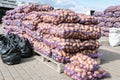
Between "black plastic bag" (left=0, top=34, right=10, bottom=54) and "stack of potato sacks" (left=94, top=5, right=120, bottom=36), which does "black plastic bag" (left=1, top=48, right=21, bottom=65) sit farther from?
"stack of potato sacks" (left=94, top=5, right=120, bottom=36)

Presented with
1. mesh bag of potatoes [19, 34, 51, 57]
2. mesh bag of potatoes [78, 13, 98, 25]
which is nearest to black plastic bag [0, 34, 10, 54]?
mesh bag of potatoes [19, 34, 51, 57]

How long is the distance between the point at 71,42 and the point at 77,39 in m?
0.29

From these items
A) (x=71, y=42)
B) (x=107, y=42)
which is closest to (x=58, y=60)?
(x=71, y=42)

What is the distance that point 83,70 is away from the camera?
5.53 meters

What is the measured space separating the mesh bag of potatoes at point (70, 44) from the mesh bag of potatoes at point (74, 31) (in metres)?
0.12

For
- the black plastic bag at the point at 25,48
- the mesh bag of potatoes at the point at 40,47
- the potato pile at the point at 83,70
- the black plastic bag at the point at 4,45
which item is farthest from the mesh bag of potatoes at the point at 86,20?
the black plastic bag at the point at 4,45

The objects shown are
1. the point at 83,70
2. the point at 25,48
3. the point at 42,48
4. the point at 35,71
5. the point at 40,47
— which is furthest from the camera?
the point at 25,48

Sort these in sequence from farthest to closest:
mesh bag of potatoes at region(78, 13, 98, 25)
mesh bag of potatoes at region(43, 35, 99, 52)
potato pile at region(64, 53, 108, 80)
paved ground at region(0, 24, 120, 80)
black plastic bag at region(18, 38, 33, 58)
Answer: black plastic bag at region(18, 38, 33, 58) → mesh bag of potatoes at region(78, 13, 98, 25) → mesh bag of potatoes at region(43, 35, 99, 52) → paved ground at region(0, 24, 120, 80) → potato pile at region(64, 53, 108, 80)

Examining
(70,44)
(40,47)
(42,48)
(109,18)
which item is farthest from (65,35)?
(109,18)

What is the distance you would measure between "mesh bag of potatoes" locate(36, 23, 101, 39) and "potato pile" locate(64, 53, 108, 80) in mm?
715

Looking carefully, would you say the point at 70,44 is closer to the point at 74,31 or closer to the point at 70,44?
the point at 70,44

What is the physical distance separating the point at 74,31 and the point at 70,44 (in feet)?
1.21

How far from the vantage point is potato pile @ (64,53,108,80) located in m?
5.48

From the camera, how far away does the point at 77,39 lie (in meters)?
6.59
